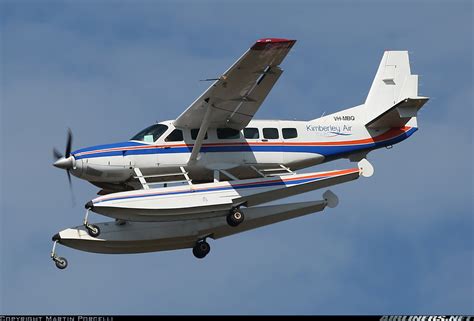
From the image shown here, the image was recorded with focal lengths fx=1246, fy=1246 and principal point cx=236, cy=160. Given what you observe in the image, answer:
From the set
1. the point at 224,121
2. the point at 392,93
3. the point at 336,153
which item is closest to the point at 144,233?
the point at 224,121

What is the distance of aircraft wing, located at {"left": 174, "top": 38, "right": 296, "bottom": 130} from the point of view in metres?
34.4

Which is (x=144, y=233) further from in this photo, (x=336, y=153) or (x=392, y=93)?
(x=392, y=93)

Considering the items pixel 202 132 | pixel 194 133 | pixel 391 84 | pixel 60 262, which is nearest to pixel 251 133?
pixel 194 133

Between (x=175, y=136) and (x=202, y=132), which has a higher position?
(x=175, y=136)

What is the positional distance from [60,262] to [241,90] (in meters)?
7.46

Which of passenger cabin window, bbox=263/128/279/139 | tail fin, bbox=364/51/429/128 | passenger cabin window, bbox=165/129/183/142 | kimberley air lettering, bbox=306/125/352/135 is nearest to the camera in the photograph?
passenger cabin window, bbox=165/129/183/142

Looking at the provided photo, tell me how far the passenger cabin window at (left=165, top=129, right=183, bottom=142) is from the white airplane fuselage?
68 mm

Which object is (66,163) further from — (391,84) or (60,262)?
(391,84)

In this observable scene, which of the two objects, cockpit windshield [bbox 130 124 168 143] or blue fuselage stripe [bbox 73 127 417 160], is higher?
cockpit windshield [bbox 130 124 168 143]

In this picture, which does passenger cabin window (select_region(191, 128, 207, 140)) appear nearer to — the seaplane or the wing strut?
the seaplane

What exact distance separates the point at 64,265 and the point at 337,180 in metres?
8.56

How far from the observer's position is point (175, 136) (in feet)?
123

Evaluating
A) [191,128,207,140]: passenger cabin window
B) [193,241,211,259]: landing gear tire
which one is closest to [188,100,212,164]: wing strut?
[191,128,207,140]: passenger cabin window

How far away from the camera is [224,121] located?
37.7 metres
